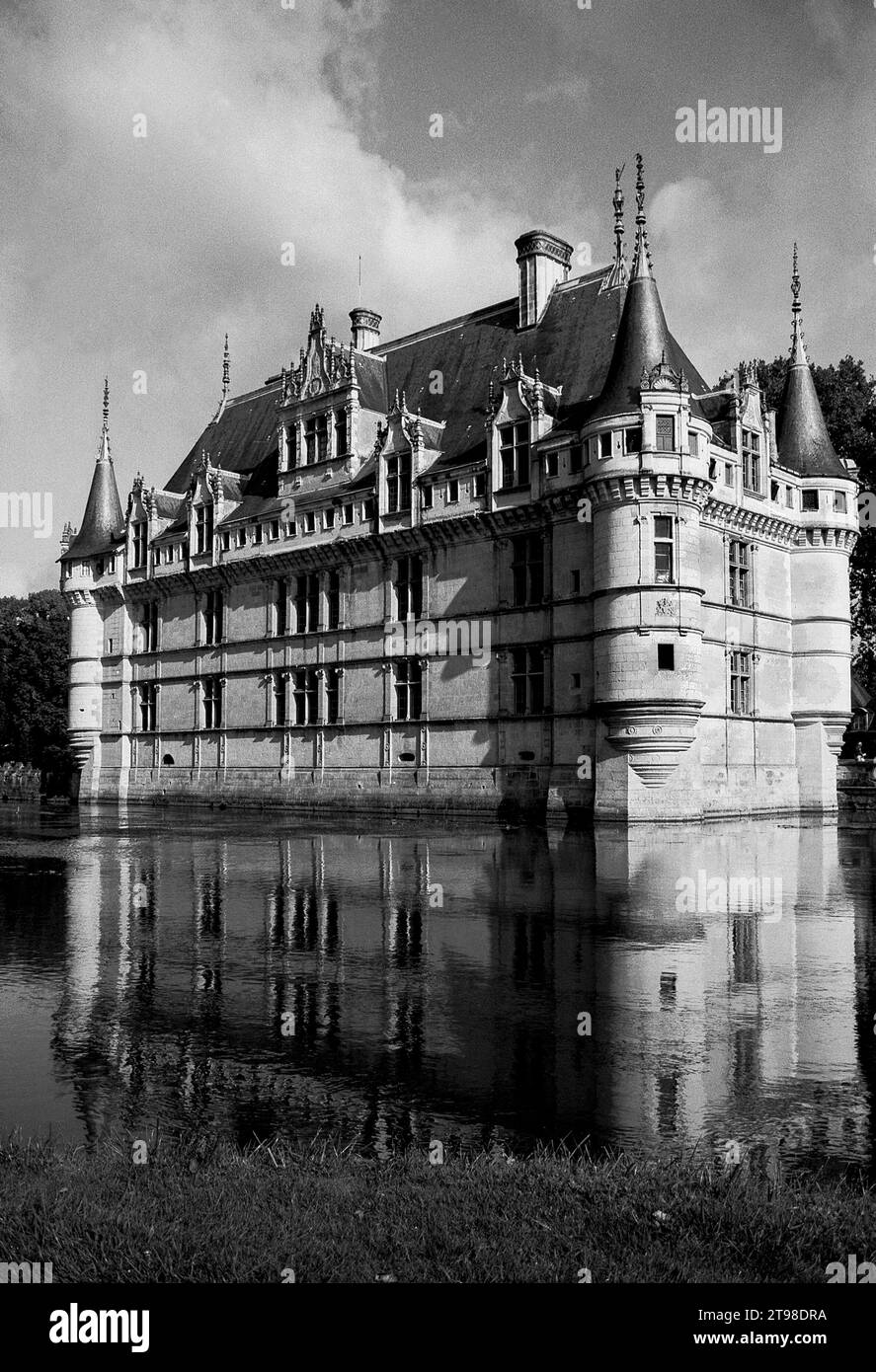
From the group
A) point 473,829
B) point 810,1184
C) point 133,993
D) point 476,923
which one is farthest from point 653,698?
point 810,1184

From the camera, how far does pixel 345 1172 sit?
20.8ft

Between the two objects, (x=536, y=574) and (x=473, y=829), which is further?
(x=536, y=574)

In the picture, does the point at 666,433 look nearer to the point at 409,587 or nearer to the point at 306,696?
the point at 409,587

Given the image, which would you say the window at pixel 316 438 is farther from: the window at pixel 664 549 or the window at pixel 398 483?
the window at pixel 664 549

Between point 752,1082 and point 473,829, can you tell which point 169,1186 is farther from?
point 473,829

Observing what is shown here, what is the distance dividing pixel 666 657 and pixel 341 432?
21158mm

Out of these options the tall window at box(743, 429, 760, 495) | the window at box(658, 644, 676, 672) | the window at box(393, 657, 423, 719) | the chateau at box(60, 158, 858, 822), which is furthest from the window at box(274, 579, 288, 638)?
the window at box(658, 644, 676, 672)

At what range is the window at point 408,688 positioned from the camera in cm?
4853

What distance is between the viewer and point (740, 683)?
149 ft

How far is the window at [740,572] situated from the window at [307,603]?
18.6m

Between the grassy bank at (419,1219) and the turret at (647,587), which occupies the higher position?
the turret at (647,587)

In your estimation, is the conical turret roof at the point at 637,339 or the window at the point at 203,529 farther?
the window at the point at 203,529

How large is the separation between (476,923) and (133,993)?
6.30 metres

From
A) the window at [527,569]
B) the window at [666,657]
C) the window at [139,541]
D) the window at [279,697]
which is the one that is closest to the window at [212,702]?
the window at [279,697]
